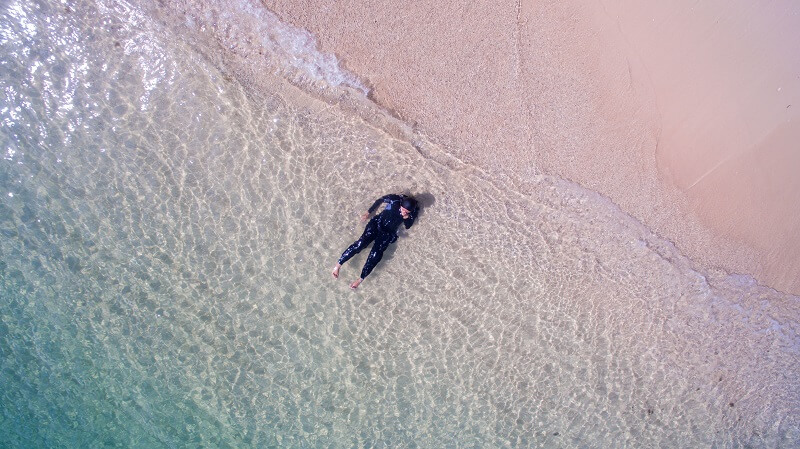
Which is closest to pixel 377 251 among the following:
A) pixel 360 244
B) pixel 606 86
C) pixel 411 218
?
pixel 360 244

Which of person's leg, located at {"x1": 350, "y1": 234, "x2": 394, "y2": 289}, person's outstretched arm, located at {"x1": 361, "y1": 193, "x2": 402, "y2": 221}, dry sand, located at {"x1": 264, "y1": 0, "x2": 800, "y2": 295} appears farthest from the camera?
person's leg, located at {"x1": 350, "y1": 234, "x2": 394, "y2": 289}

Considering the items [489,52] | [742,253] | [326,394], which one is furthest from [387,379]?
[742,253]

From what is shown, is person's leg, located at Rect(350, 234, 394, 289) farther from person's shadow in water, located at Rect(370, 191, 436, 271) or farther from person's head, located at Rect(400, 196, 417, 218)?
person's head, located at Rect(400, 196, 417, 218)

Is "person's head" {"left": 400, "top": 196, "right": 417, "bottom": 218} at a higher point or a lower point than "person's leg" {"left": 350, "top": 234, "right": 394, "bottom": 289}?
higher

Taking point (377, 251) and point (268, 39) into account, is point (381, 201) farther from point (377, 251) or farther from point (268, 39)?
point (268, 39)

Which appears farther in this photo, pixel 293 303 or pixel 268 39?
pixel 293 303

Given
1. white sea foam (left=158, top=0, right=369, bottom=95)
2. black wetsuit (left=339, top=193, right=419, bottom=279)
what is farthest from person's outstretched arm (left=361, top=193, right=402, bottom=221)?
white sea foam (left=158, top=0, right=369, bottom=95)

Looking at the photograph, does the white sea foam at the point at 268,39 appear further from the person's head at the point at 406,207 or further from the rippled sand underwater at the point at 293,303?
the person's head at the point at 406,207
